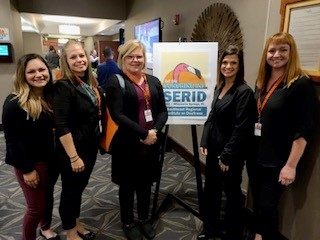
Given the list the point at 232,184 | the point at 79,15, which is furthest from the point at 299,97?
the point at 79,15

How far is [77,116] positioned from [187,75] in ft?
2.97

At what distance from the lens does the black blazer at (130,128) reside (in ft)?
5.82

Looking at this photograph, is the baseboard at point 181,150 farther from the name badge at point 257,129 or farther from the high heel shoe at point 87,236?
the name badge at point 257,129

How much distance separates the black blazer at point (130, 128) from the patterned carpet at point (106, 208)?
508 mm

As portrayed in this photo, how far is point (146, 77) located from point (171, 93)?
28cm

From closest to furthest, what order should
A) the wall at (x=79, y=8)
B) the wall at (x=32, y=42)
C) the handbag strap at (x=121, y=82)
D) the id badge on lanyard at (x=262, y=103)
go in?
the id badge on lanyard at (x=262, y=103) < the handbag strap at (x=121, y=82) < the wall at (x=79, y=8) < the wall at (x=32, y=42)

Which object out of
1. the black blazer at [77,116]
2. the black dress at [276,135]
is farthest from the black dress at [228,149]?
the black blazer at [77,116]

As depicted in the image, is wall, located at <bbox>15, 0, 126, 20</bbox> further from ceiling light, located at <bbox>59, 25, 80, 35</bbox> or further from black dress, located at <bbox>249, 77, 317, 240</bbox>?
black dress, located at <bbox>249, 77, 317, 240</bbox>

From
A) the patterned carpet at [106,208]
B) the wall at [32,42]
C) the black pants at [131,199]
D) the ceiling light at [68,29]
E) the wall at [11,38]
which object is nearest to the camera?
the black pants at [131,199]

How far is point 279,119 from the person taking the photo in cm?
151

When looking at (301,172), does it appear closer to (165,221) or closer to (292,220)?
(292,220)

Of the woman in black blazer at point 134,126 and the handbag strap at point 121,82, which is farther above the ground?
the handbag strap at point 121,82

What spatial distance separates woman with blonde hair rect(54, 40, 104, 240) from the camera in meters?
1.62

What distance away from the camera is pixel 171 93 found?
2.12 metres
